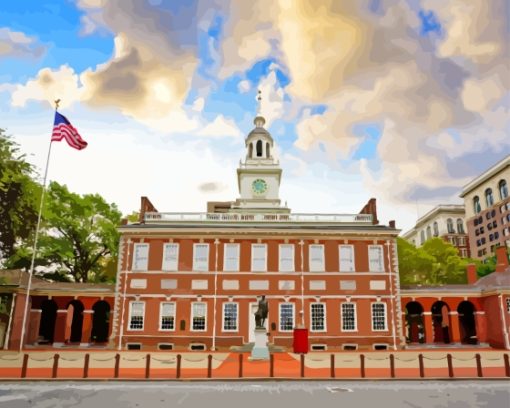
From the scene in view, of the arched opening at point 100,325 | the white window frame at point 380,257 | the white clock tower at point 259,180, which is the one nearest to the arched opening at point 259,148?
the white clock tower at point 259,180

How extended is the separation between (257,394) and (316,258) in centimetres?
2020

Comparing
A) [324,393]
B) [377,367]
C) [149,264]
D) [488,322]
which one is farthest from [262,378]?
[488,322]

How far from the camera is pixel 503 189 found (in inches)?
3378

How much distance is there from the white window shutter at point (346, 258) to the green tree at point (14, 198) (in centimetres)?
2091

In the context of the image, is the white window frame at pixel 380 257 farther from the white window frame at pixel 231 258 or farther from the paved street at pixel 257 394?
the paved street at pixel 257 394

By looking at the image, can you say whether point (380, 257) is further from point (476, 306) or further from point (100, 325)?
point (100, 325)

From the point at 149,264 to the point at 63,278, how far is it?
15514 mm

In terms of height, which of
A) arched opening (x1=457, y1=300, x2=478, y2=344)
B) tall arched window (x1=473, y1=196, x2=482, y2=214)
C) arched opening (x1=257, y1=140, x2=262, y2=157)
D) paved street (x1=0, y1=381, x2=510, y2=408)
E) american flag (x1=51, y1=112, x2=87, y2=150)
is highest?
tall arched window (x1=473, y1=196, x2=482, y2=214)

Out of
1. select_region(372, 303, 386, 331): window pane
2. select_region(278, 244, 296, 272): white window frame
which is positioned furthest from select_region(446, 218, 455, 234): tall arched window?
select_region(278, 244, 296, 272): white window frame

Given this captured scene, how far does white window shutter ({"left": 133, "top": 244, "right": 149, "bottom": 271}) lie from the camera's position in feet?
105

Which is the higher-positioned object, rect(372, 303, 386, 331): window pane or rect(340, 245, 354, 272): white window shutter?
rect(340, 245, 354, 272): white window shutter

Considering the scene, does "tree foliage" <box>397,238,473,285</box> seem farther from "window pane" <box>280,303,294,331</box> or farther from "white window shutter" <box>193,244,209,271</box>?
"white window shutter" <box>193,244,209,271</box>

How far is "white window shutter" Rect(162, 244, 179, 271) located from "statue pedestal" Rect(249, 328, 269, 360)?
419 inches

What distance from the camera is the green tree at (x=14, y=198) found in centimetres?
2219
